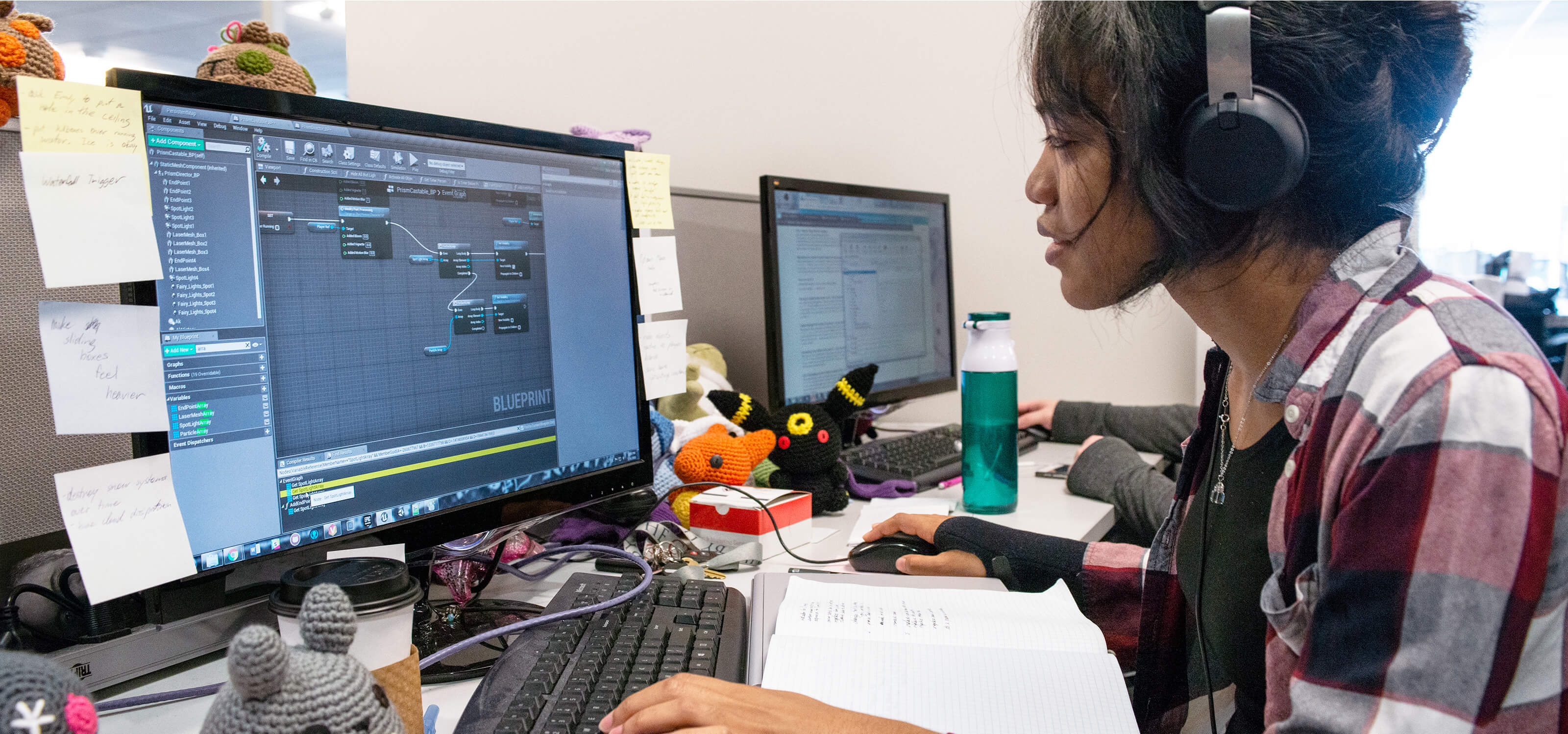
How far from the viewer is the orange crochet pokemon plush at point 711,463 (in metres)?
1.08

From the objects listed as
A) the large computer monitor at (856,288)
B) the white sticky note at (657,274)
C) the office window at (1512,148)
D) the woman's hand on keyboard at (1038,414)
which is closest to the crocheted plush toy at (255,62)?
the white sticky note at (657,274)

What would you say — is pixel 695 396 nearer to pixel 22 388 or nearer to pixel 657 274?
pixel 657 274

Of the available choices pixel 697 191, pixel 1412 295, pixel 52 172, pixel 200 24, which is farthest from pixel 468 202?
pixel 200 24

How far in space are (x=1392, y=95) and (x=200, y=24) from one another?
4712 mm

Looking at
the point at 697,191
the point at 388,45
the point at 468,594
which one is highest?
the point at 388,45

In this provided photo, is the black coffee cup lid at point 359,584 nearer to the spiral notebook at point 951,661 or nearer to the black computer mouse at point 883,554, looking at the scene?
the spiral notebook at point 951,661

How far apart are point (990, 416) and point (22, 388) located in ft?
3.12

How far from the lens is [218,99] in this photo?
58 cm

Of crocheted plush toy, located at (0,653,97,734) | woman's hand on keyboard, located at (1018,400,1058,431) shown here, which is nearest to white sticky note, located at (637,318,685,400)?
crocheted plush toy, located at (0,653,97,734)

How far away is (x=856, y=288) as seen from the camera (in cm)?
148

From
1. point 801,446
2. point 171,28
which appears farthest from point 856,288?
point 171,28

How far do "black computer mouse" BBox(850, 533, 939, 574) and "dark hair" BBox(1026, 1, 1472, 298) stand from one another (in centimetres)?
40

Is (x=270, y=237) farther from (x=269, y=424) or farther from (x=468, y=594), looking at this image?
(x=468, y=594)

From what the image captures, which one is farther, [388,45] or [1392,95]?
[388,45]
